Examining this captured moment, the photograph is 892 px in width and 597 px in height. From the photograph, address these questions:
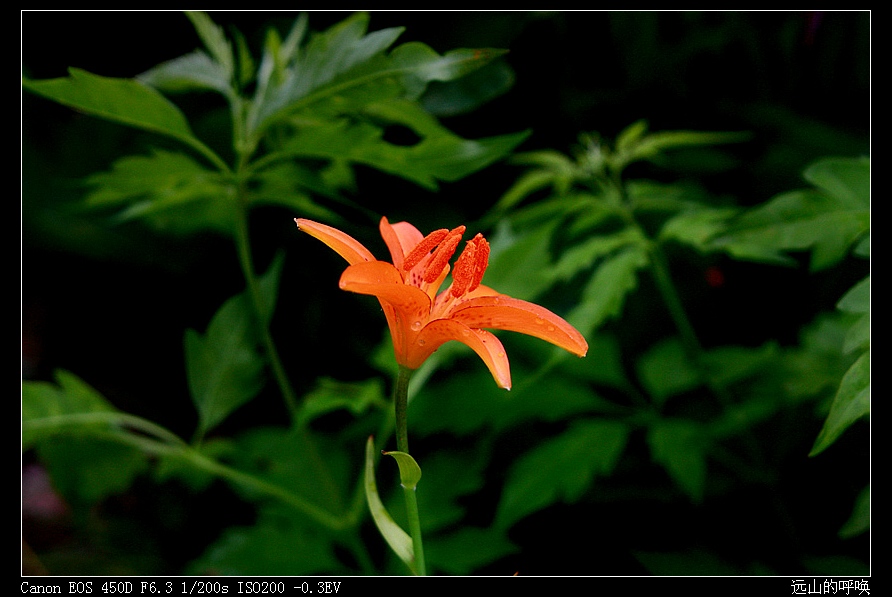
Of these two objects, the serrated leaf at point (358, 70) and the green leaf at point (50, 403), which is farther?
the green leaf at point (50, 403)

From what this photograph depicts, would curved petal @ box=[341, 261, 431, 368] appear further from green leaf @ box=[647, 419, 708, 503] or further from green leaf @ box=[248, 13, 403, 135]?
green leaf @ box=[647, 419, 708, 503]

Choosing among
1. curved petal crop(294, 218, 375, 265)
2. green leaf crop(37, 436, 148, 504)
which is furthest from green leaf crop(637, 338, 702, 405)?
green leaf crop(37, 436, 148, 504)

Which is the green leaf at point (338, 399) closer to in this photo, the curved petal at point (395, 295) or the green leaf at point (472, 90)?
the curved petal at point (395, 295)

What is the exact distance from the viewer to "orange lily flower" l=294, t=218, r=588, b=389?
2.10 feet

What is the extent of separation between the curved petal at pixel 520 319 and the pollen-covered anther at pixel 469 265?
48mm

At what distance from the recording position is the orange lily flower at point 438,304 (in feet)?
2.10

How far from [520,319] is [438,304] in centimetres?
13

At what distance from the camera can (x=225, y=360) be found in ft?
4.00

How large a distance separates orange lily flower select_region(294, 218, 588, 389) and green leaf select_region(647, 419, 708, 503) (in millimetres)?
696

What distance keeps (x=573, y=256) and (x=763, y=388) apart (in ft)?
1.81

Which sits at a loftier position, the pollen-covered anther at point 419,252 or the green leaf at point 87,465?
the pollen-covered anther at point 419,252

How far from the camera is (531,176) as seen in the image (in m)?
1.46

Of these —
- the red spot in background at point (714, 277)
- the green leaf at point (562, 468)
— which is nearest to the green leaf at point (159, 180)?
the green leaf at point (562, 468)
